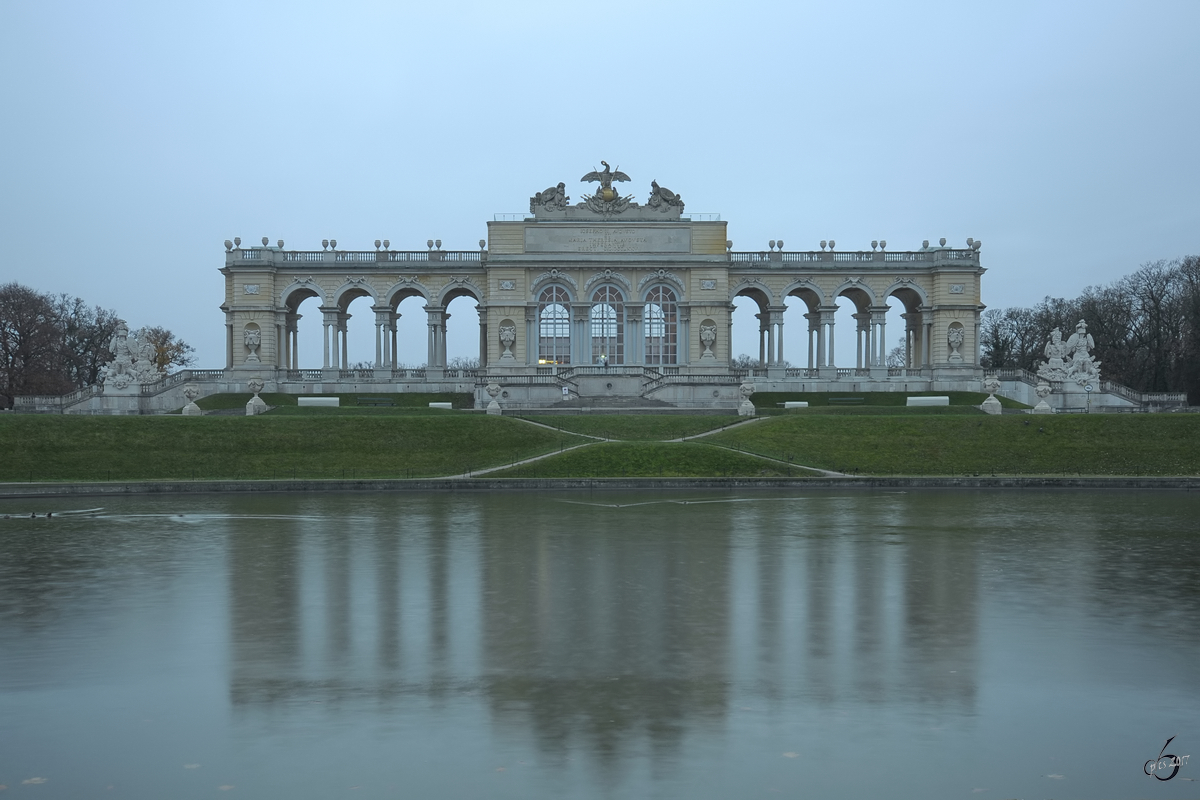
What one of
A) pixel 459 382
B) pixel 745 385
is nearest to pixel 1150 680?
pixel 745 385

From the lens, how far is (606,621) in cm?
1385

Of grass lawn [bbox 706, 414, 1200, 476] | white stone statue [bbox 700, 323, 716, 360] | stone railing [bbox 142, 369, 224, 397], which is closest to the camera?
grass lawn [bbox 706, 414, 1200, 476]

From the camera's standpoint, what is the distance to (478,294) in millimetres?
79688

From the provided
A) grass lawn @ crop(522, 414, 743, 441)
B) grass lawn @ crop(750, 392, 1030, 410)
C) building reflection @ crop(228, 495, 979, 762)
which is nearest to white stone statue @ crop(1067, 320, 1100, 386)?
grass lawn @ crop(750, 392, 1030, 410)

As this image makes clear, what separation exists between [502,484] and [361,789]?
92.6 ft

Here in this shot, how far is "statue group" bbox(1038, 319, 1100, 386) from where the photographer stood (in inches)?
2534

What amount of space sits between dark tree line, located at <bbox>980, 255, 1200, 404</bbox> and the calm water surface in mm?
68196

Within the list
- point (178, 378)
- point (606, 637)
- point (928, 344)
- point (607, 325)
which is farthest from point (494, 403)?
point (606, 637)

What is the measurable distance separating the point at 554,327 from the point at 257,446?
37878 mm

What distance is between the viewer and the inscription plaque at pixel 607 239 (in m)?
77.8

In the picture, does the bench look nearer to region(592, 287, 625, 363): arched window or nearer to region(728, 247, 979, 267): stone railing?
region(728, 247, 979, 267): stone railing

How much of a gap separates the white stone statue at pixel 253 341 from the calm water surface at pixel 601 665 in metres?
56.3

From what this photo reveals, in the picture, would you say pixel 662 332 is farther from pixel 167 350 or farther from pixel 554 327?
pixel 167 350

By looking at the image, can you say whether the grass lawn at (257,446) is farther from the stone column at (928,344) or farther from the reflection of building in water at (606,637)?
the stone column at (928,344)
